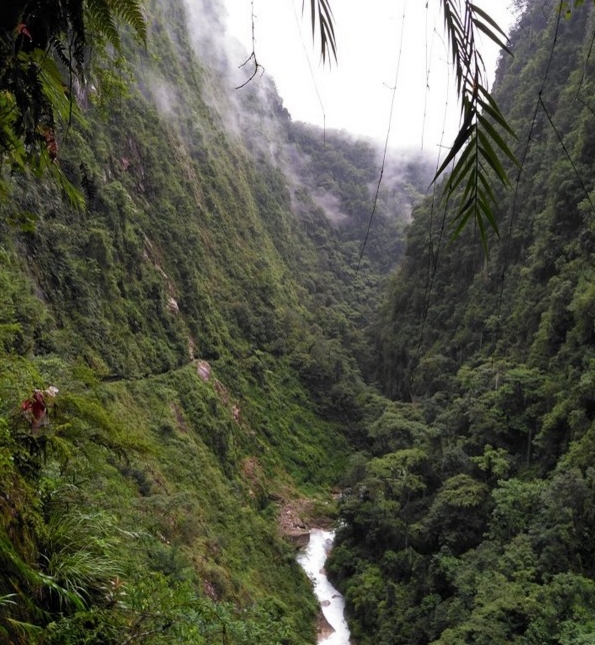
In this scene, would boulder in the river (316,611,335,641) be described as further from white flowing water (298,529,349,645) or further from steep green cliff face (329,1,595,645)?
steep green cliff face (329,1,595,645)

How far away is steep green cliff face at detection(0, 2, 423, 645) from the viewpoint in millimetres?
2510

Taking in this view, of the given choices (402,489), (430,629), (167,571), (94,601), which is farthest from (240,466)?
(94,601)

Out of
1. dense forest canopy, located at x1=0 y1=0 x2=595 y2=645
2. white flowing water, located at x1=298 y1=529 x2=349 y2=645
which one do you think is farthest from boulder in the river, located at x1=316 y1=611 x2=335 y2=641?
dense forest canopy, located at x1=0 y1=0 x2=595 y2=645

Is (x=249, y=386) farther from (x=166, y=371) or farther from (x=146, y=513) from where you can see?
(x=146, y=513)

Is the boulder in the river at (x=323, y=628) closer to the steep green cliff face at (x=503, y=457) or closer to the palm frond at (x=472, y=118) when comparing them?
the steep green cliff face at (x=503, y=457)

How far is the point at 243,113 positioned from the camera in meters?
49.9

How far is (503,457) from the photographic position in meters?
15.2

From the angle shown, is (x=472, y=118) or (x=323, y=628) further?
(x=323, y=628)

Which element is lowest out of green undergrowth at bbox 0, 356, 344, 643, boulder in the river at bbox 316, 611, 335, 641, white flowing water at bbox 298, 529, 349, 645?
boulder in the river at bbox 316, 611, 335, 641

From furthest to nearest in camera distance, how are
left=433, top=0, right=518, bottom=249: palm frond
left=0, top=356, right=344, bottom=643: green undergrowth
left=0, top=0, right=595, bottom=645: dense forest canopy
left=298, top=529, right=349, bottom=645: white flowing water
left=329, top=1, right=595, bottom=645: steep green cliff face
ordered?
1. left=298, top=529, right=349, bottom=645: white flowing water
2. left=329, top=1, right=595, bottom=645: steep green cliff face
3. left=0, top=0, right=595, bottom=645: dense forest canopy
4. left=0, top=356, right=344, bottom=643: green undergrowth
5. left=433, top=0, right=518, bottom=249: palm frond

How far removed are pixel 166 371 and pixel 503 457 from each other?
12280mm

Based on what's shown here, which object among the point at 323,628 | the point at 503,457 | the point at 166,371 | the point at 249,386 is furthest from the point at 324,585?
the point at 249,386

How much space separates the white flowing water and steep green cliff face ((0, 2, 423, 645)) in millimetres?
673

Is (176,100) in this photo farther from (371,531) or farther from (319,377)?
(371,531)
